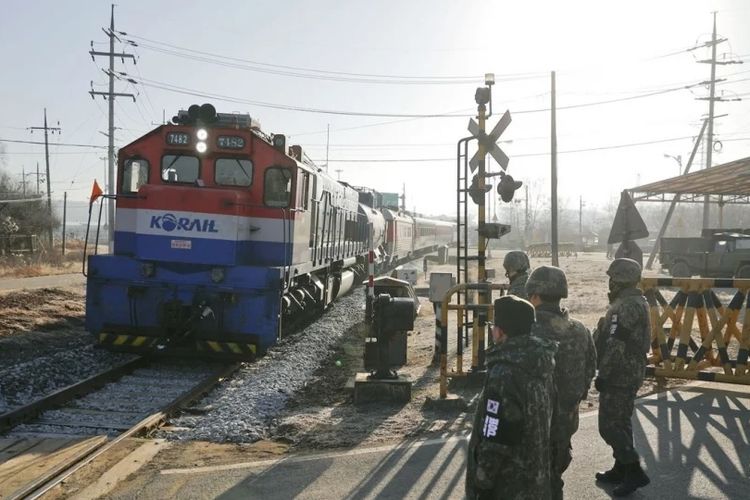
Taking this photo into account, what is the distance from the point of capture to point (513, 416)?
344cm

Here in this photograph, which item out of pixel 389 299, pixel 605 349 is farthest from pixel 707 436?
pixel 389 299

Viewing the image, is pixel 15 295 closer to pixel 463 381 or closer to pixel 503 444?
pixel 463 381

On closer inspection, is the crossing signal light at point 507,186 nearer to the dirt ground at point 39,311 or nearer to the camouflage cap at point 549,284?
the camouflage cap at point 549,284

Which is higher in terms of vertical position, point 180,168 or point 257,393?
point 180,168

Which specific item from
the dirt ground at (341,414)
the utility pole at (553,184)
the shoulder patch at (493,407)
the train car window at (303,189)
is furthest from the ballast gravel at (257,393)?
the utility pole at (553,184)

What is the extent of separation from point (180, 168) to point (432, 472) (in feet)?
22.6

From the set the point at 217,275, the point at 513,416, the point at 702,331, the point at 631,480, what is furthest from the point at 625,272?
the point at 217,275

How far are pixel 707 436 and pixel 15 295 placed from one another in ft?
51.8

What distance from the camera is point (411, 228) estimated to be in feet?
140

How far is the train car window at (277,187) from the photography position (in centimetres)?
1066

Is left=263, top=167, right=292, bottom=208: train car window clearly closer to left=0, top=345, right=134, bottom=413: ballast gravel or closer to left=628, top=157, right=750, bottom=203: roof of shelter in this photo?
left=0, top=345, right=134, bottom=413: ballast gravel

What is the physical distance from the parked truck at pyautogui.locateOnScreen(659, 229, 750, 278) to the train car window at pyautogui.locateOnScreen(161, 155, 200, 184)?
20.8 meters

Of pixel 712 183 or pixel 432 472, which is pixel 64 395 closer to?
pixel 432 472

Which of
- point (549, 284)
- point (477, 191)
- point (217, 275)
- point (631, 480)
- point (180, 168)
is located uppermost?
point (180, 168)
